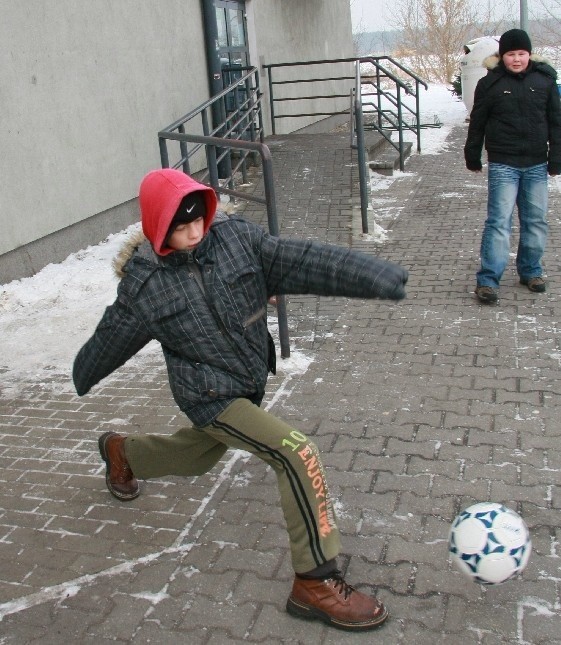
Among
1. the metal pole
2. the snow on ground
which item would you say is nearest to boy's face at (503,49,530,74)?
the snow on ground

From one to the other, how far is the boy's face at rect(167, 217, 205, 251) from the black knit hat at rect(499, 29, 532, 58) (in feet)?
12.3

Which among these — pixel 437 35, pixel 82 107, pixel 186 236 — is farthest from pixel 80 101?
pixel 437 35

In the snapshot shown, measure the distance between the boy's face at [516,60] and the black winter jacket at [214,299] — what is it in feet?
11.6

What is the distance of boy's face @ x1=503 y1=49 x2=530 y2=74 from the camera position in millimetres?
5652

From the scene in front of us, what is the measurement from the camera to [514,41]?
18.4ft

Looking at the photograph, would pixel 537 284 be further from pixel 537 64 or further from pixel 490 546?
pixel 490 546

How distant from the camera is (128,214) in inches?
359

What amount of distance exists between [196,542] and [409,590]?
35.8 inches

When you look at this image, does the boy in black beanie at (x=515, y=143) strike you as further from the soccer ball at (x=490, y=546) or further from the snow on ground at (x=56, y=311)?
the soccer ball at (x=490, y=546)

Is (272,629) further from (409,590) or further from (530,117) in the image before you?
(530,117)

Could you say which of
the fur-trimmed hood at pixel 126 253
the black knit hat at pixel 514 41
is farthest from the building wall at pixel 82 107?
the fur-trimmed hood at pixel 126 253

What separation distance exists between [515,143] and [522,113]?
0.71 ft

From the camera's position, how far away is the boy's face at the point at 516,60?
565cm

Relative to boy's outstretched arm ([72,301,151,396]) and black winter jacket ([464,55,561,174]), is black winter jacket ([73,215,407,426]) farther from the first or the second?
black winter jacket ([464,55,561,174])
